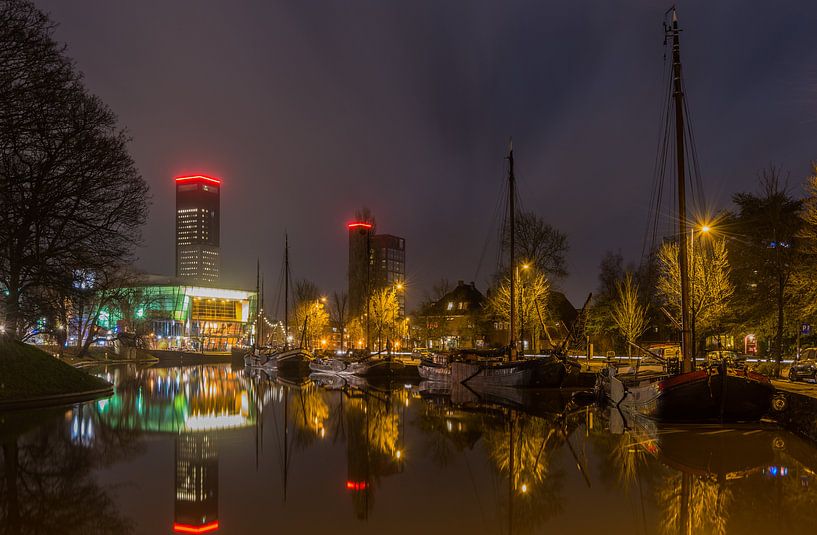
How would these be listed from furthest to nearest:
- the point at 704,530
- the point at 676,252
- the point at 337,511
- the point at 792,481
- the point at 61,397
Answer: the point at 676,252 < the point at 61,397 < the point at 792,481 < the point at 337,511 < the point at 704,530

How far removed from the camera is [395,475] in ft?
44.9

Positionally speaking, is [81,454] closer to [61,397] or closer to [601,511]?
[601,511]

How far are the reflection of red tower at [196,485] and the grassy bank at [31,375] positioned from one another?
11625 millimetres

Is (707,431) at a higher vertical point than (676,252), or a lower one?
lower

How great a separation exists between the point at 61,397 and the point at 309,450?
1677 cm

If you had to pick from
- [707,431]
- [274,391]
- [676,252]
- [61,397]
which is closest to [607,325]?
[676,252]

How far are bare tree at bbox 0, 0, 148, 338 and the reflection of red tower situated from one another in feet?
41.2

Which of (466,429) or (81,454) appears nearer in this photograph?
(81,454)

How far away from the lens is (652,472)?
45.4ft

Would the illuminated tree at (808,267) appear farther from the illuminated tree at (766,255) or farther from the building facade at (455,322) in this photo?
the building facade at (455,322)

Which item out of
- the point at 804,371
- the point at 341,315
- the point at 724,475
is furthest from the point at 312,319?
the point at 724,475

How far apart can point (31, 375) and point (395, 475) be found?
21.3 meters

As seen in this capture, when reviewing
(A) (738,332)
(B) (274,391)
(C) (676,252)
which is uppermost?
(C) (676,252)

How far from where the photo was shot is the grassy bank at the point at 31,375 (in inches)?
1020
